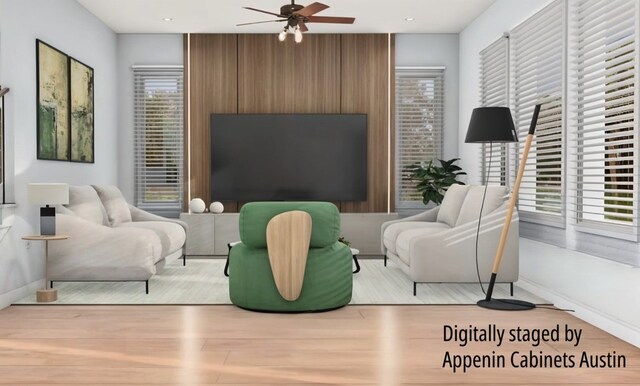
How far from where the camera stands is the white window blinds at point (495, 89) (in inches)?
229

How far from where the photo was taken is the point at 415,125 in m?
7.66

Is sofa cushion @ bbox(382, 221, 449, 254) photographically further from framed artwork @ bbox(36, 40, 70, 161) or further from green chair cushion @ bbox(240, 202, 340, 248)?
framed artwork @ bbox(36, 40, 70, 161)

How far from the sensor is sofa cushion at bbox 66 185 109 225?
201 inches

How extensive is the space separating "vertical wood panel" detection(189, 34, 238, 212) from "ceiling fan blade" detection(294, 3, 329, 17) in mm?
2955

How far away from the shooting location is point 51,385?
8.70ft

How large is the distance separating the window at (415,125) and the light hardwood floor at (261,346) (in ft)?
11.4

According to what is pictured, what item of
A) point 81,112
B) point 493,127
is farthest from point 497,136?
point 81,112

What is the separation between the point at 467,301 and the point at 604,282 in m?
1.07

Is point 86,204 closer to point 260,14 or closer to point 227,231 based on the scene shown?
point 227,231

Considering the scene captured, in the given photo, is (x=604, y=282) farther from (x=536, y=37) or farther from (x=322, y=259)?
(x=536, y=37)

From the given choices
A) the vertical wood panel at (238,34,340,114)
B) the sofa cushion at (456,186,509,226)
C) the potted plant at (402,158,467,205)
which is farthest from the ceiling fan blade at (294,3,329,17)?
the potted plant at (402,158,467,205)

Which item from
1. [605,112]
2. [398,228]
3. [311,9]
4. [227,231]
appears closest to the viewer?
[605,112]

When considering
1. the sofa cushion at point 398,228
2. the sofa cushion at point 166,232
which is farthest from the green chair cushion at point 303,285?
the sofa cushion at point 398,228

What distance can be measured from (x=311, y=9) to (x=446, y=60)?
351cm
